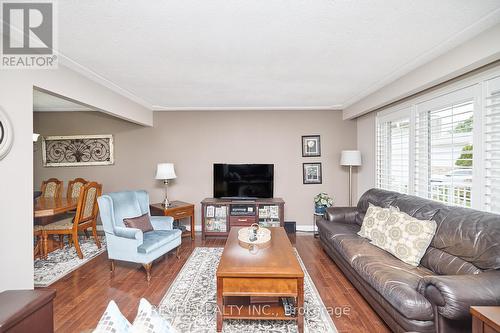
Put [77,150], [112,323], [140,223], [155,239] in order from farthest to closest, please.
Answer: [77,150], [140,223], [155,239], [112,323]

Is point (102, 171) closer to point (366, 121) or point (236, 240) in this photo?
point (236, 240)

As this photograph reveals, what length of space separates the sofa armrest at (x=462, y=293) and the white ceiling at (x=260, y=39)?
1.89 metres

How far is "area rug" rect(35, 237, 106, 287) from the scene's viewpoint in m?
2.90

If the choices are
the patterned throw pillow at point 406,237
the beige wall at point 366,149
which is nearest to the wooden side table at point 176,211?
the patterned throw pillow at point 406,237

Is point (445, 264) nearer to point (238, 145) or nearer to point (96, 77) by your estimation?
point (238, 145)

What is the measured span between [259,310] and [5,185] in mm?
2356

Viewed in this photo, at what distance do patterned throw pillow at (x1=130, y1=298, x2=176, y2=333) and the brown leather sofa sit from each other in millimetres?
1705

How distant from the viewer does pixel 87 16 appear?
1722 millimetres

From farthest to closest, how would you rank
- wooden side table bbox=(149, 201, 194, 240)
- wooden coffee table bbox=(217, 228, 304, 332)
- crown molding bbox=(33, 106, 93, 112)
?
crown molding bbox=(33, 106, 93, 112)
wooden side table bbox=(149, 201, 194, 240)
wooden coffee table bbox=(217, 228, 304, 332)

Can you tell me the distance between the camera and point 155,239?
3031 mm

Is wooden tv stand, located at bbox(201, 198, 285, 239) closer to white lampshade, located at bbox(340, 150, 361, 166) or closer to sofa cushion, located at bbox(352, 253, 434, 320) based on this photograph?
white lampshade, located at bbox(340, 150, 361, 166)

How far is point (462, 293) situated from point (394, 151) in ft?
8.84

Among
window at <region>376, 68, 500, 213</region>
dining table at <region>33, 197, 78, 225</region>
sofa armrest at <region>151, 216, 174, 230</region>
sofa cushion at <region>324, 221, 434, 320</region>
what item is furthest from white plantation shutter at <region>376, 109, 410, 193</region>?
dining table at <region>33, 197, 78, 225</region>

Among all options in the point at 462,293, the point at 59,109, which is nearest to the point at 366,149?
the point at 462,293
